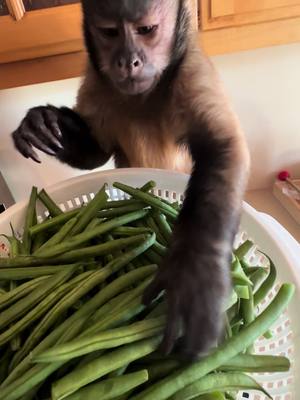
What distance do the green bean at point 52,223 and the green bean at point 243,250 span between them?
1.01 feet

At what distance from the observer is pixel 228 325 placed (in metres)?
0.73

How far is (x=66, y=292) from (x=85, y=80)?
1.70ft

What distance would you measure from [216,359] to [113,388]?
141mm

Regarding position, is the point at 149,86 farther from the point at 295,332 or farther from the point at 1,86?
the point at 295,332

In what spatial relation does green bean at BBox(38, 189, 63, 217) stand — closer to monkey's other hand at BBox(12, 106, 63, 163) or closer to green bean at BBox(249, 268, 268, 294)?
monkey's other hand at BBox(12, 106, 63, 163)

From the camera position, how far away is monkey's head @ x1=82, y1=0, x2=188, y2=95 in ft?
2.76

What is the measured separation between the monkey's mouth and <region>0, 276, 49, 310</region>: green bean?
37 cm

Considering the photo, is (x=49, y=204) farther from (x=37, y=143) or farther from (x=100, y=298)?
(x=100, y=298)

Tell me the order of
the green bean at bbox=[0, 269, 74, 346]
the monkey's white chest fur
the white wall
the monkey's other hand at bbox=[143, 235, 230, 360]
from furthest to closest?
the white wall, the monkey's white chest fur, the green bean at bbox=[0, 269, 74, 346], the monkey's other hand at bbox=[143, 235, 230, 360]

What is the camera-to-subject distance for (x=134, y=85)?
0.89m

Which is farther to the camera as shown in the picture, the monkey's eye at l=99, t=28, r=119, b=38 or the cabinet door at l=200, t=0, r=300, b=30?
the cabinet door at l=200, t=0, r=300, b=30

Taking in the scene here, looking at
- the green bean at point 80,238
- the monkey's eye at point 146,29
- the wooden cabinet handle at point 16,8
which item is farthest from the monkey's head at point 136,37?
the green bean at point 80,238

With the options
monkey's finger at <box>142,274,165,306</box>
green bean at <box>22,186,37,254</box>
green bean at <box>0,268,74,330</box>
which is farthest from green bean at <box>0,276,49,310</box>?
monkey's finger at <box>142,274,165,306</box>

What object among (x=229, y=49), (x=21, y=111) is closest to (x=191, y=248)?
(x=229, y=49)
